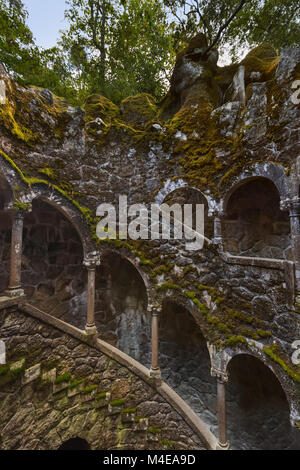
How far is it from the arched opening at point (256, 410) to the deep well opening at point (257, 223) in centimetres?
323

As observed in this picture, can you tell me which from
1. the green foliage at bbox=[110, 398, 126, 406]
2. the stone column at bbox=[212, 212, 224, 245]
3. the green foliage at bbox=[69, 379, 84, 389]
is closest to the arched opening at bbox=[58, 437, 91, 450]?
the green foliage at bbox=[110, 398, 126, 406]

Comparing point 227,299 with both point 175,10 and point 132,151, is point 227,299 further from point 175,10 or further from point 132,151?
point 175,10

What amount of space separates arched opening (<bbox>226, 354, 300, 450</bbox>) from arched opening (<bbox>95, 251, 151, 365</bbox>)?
285 centimetres

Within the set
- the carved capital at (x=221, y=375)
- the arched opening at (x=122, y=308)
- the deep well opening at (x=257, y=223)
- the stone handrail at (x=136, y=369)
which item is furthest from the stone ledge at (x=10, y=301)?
the deep well opening at (x=257, y=223)

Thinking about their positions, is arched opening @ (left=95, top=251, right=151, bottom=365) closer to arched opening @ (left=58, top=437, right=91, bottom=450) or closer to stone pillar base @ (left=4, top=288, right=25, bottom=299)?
arched opening @ (left=58, top=437, right=91, bottom=450)

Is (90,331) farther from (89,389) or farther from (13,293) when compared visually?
(13,293)

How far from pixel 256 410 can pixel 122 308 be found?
4807mm

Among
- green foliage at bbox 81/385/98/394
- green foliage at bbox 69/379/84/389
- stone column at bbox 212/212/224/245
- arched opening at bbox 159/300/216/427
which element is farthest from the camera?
arched opening at bbox 159/300/216/427

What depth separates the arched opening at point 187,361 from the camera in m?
5.99

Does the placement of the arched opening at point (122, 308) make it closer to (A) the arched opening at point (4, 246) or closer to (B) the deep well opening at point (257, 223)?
(A) the arched opening at point (4, 246)

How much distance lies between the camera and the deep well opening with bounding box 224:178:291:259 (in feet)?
18.1

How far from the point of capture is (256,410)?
5375 mm
